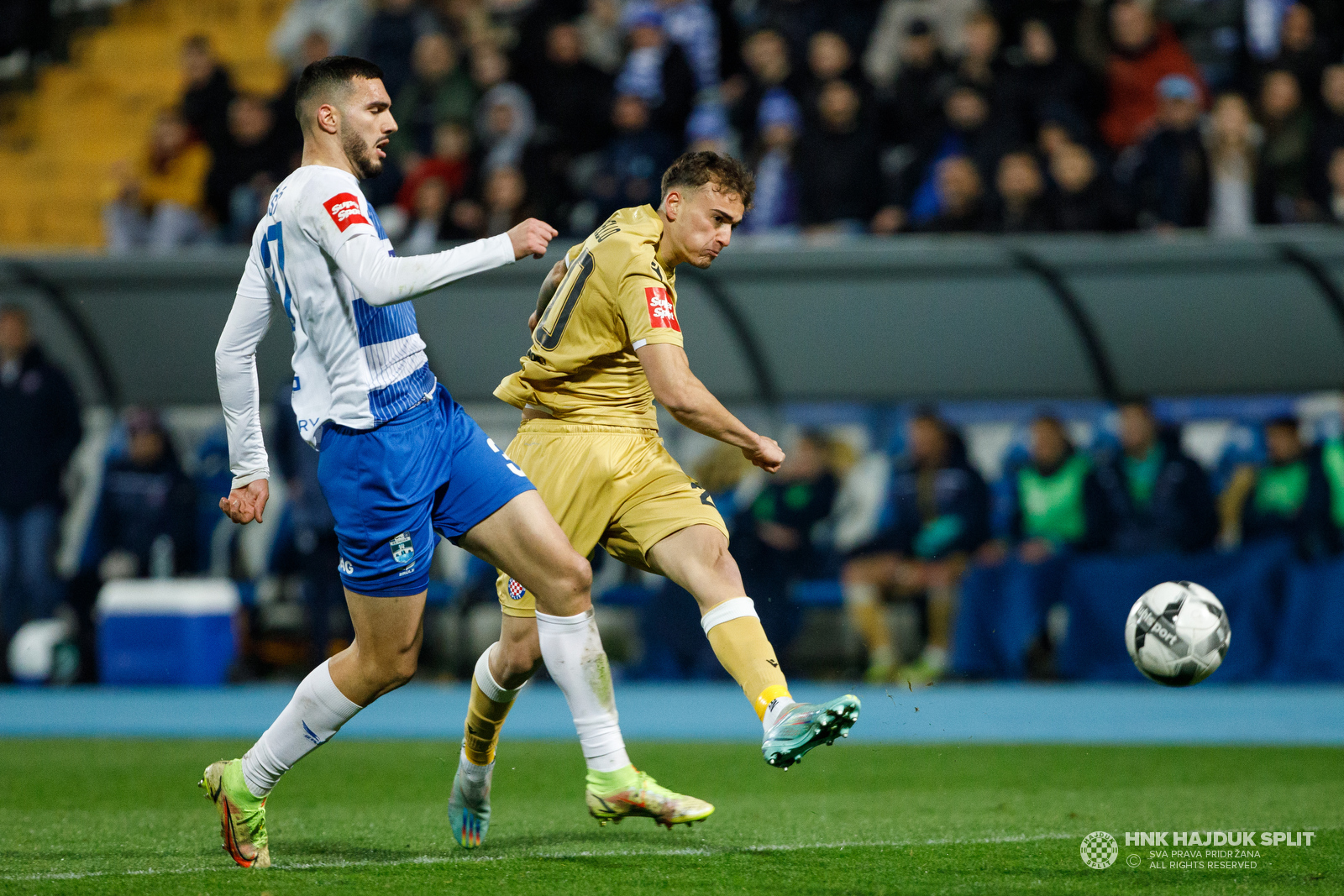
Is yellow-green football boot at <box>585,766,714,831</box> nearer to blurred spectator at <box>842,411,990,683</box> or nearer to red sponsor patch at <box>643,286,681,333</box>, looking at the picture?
red sponsor patch at <box>643,286,681,333</box>

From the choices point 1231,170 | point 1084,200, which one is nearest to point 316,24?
point 1084,200

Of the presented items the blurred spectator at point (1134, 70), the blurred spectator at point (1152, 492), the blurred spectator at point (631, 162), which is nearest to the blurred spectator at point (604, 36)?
the blurred spectator at point (631, 162)

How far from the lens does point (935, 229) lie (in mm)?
11508

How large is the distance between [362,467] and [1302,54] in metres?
9.79

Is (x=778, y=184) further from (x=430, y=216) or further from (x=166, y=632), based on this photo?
(x=166, y=632)

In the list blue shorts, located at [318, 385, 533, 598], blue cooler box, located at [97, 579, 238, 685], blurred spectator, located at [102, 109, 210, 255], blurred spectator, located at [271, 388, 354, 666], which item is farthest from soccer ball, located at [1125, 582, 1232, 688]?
blurred spectator, located at [102, 109, 210, 255]

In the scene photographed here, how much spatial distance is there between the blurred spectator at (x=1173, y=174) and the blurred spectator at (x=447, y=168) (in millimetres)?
4940

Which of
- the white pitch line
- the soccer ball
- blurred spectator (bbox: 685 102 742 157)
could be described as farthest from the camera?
blurred spectator (bbox: 685 102 742 157)

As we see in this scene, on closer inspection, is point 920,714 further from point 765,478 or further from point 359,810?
point 359,810

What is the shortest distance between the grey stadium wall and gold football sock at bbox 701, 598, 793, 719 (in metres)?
6.43

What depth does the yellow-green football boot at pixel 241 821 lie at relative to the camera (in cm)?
468

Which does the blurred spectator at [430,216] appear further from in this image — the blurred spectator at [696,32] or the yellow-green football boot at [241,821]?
the yellow-green football boot at [241,821]

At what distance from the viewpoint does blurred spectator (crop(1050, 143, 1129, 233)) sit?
36.8 ft

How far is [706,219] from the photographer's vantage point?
5234mm
